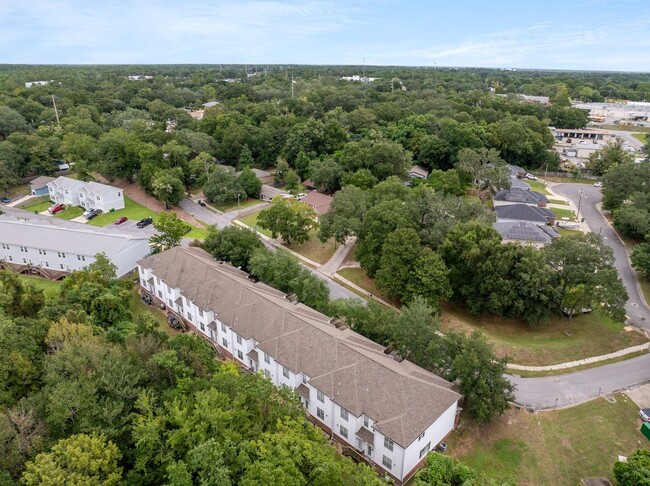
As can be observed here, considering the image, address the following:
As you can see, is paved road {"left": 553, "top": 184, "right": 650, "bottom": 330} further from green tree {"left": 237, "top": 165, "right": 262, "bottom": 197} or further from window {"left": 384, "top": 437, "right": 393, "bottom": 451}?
green tree {"left": 237, "top": 165, "right": 262, "bottom": 197}

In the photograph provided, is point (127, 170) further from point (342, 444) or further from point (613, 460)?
point (613, 460)

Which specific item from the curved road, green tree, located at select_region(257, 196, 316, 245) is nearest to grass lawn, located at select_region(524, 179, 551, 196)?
the curved road

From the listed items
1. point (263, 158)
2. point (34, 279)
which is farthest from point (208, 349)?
point (263, 158)

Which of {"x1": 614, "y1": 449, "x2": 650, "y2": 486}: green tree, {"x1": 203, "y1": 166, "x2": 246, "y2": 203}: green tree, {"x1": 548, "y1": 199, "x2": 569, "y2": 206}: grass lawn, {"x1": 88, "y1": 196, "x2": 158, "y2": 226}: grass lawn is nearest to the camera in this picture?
{"x1": 614, "y1": 449, "x2": 650, "y2": 486}: green tree

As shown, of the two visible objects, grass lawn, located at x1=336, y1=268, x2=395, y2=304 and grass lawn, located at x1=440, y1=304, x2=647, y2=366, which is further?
grass lawn, located at x1=336, y1=268, x2=395, y2=304

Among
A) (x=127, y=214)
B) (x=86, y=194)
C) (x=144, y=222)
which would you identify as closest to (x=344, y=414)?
(x=144, y=222)

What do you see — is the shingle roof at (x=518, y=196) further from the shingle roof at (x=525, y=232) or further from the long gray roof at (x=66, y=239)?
the long gray roof at (x=66, y=239)

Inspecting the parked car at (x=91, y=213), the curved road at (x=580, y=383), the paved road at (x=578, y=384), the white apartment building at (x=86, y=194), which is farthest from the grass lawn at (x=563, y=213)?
the parked car at (x=91, y=213)
